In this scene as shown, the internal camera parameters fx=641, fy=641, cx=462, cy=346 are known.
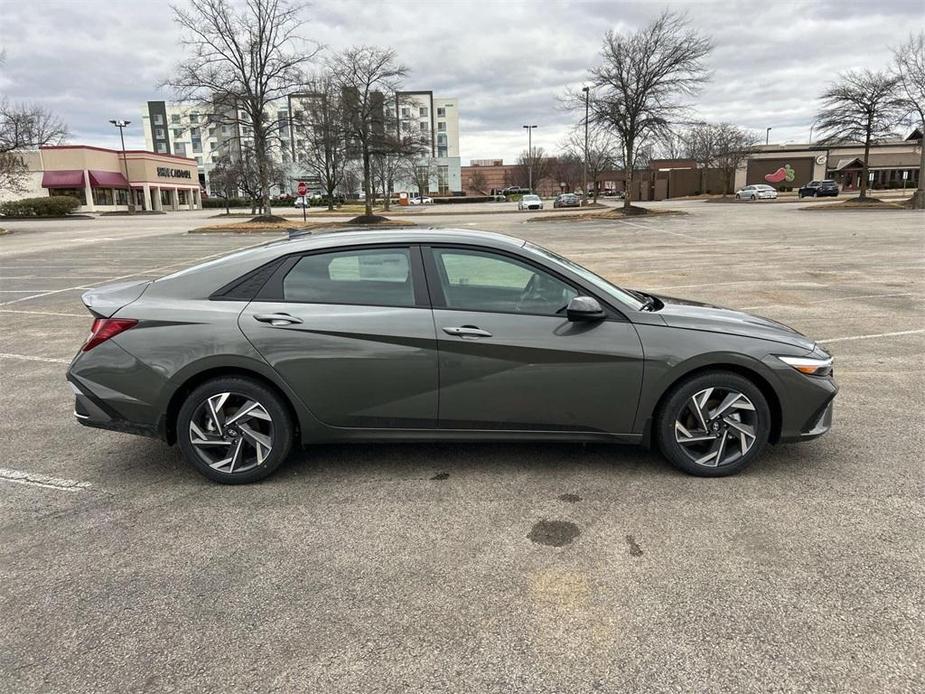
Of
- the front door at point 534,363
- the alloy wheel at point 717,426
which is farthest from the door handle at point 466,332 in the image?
the alloy wheel at point 717,426

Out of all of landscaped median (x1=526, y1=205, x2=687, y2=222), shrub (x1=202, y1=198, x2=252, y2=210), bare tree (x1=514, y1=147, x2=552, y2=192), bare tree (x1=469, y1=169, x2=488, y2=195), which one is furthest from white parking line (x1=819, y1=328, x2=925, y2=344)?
bare tree (x1=469, y1=169, x2=488, y2=195)

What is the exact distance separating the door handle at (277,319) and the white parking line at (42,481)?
61.1 inches

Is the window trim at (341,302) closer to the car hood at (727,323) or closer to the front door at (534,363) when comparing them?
the front door at (534,363)

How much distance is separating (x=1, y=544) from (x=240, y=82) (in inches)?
1474

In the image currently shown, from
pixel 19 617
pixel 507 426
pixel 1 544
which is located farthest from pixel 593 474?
pixel 1 544

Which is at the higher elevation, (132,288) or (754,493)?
(132,288)

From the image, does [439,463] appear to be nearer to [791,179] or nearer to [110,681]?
[110,681]

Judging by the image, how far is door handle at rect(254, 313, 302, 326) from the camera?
12.5ft

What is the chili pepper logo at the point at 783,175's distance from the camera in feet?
262

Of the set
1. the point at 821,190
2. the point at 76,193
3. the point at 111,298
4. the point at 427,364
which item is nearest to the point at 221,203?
the point at 76,193

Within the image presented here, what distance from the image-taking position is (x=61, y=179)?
2472 inches

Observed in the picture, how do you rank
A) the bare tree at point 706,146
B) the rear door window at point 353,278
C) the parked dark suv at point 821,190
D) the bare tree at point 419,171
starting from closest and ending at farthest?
1. the rear door window at point 353,278
2. the parked dark suv at point 821,190
3. the bare tree at point 706,146
4. the bare tree at point 419,171

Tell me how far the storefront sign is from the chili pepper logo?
73.4m

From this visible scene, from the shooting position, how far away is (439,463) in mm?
4242
